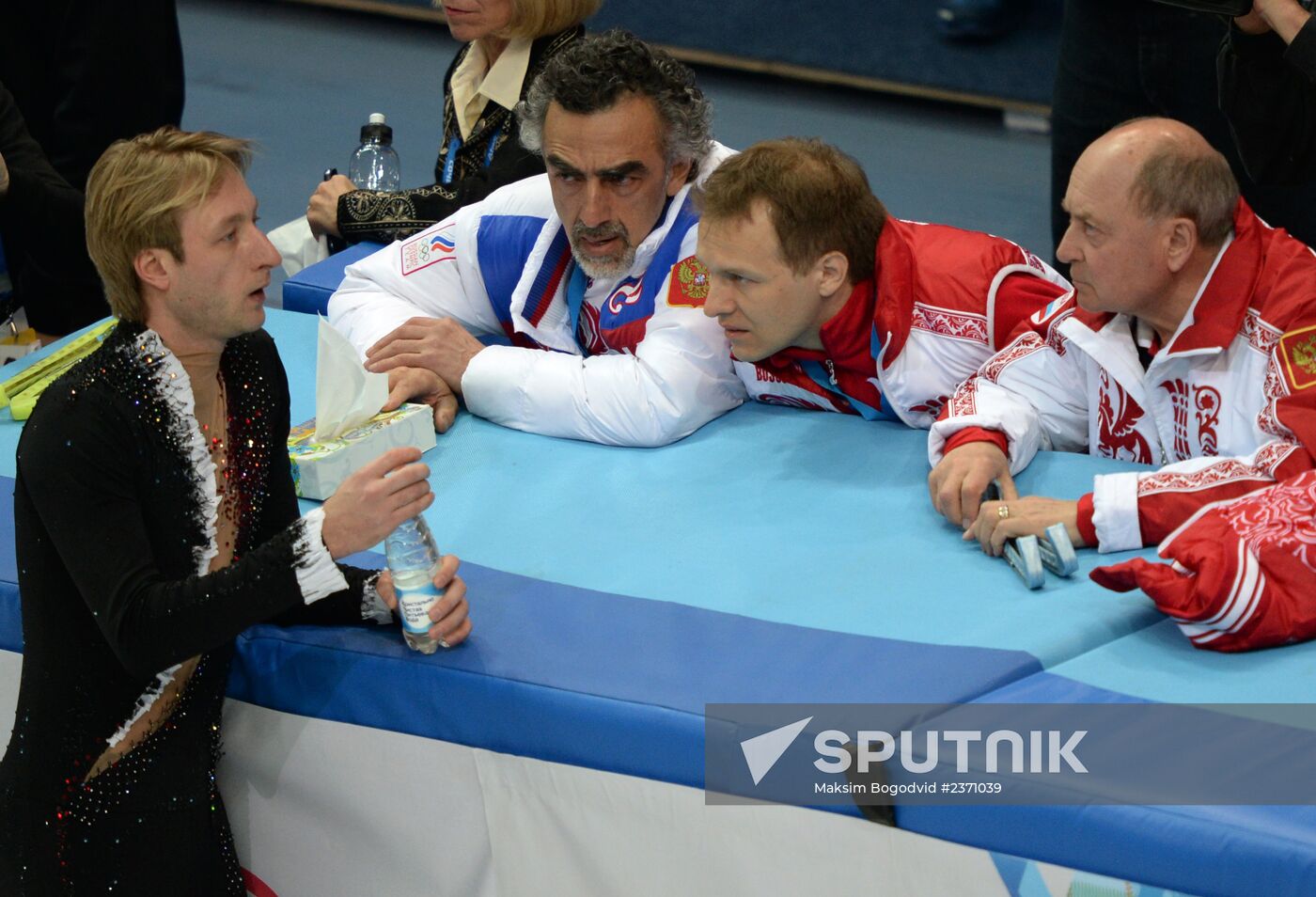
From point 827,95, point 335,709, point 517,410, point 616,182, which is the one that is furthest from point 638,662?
point 827,95

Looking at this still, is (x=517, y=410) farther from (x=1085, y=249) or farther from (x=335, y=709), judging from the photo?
(x=1085, y=249)

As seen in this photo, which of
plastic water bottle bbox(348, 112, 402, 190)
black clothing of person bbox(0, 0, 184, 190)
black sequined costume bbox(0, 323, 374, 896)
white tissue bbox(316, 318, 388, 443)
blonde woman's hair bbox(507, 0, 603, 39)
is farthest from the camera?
plastic water bottle bbox(348, 112, 402, 190)

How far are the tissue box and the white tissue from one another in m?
0.02

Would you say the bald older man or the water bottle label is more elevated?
the bald older man

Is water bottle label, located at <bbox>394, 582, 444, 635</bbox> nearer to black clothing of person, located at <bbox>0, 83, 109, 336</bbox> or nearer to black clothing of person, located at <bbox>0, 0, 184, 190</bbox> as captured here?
black clothing of person, located at <bbox>0, 83, 109, 336</bbox>

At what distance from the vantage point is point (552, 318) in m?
2.58

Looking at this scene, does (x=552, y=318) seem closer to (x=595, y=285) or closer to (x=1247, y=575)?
(x=595, y=285)

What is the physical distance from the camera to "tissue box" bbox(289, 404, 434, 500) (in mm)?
2139

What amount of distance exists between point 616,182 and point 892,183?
2983 mm

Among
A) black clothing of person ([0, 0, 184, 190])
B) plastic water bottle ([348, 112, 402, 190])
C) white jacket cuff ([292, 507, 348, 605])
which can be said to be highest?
black clothing of person ([0, 0, 184, 190])

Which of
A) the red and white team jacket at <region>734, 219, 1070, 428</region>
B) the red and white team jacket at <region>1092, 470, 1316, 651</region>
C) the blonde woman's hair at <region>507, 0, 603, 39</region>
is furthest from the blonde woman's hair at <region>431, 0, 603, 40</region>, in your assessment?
the red and white team jacket at <region>1092, 470, 1316, 651</region>

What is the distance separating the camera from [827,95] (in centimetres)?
619


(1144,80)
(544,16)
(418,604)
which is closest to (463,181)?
(544,16)

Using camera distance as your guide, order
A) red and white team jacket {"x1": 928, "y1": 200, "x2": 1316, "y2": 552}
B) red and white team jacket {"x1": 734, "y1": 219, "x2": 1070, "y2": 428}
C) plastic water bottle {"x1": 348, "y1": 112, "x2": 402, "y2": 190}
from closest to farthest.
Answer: red and white team jacket {"x1": 928, "y1": 200, "x2": 1316, "y2": 552} → red and white team jacket {"x1": 734, "y1": 219, "x2": 1070, "y2": 428} → plastic water bottle {"x1": 348, "y1": 112, "x2": 402, "y2": 190}
